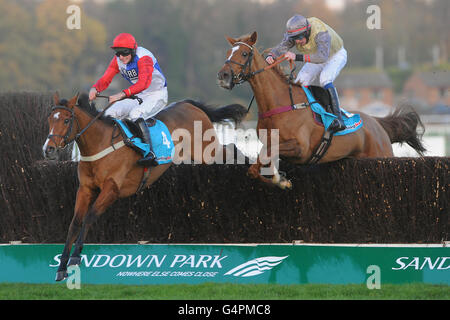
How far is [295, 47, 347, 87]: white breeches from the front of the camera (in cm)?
685

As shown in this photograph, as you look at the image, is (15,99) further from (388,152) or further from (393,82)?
(393,82)

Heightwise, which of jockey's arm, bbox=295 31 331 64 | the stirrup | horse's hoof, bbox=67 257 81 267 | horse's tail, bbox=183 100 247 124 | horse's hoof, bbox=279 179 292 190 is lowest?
horse's hoof, bbox=67 257 81 267

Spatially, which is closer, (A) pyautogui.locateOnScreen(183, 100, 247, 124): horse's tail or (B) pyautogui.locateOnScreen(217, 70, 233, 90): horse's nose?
(B) pyautogui.locateOnScreen(217, 70, 233, 90): horse's nose

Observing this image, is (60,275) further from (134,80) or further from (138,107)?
(134,80)

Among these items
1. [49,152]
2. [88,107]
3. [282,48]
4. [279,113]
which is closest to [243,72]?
[279,113]

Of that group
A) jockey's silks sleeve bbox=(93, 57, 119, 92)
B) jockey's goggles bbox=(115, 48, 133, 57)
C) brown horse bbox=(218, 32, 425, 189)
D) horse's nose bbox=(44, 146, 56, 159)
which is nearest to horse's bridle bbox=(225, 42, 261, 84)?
brown horse bbox=(218, 32, 425, 189)

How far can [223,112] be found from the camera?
293 inches

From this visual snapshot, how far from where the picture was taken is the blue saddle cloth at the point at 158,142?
605 centimetres

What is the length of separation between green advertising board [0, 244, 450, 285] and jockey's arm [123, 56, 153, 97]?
4.21 feet

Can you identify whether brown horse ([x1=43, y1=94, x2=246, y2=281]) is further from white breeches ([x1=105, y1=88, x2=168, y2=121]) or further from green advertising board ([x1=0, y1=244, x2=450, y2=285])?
green advertising board ([x1=0, y1=244, x2=450, y2=285])

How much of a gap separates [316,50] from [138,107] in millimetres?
1668

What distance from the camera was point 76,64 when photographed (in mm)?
43969

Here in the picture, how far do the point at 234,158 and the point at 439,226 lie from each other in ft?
6.71

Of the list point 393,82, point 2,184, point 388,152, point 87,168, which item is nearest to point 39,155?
point 2,184
